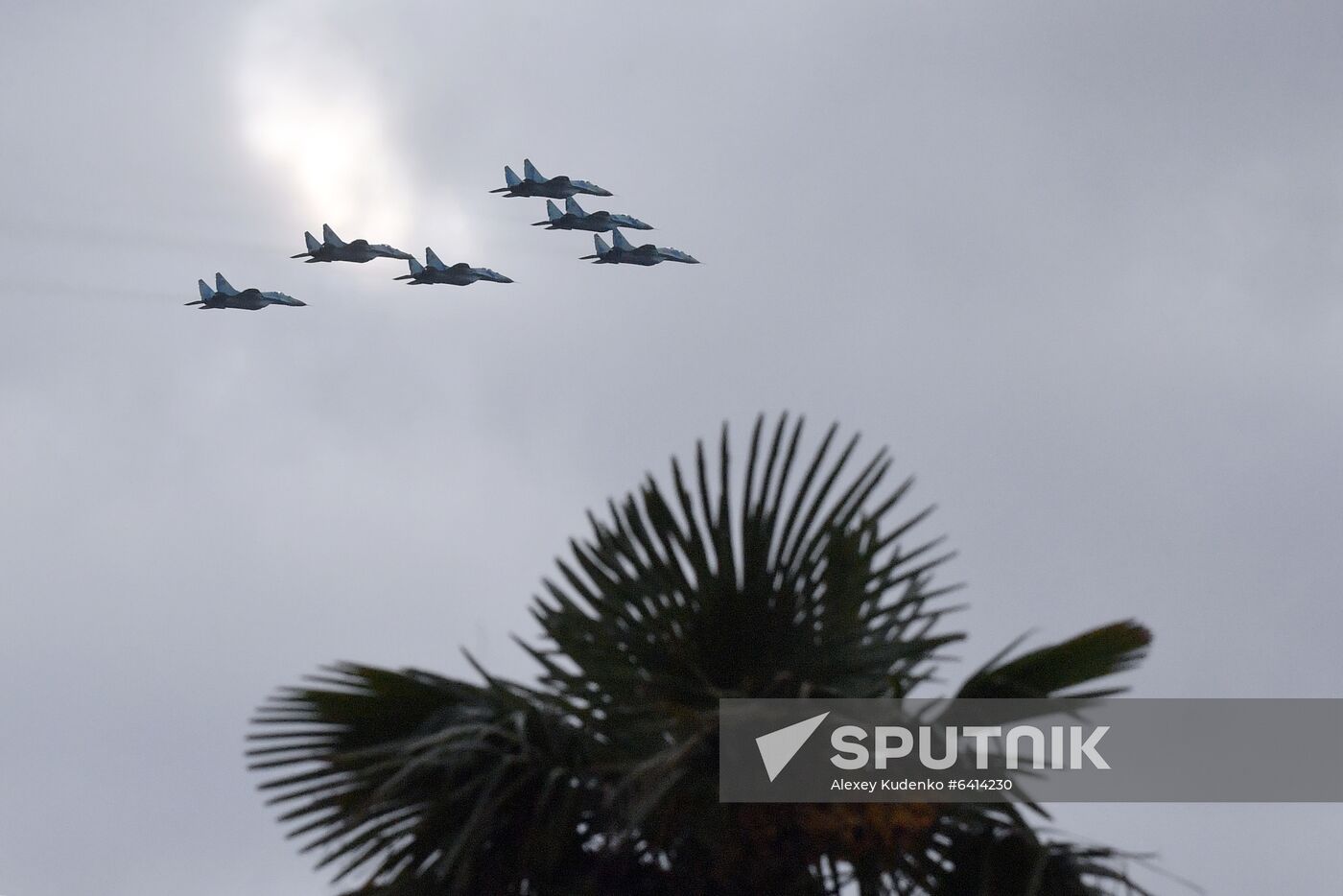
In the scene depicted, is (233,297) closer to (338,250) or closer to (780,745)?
(338,250)

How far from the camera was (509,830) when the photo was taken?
9336 millimetres

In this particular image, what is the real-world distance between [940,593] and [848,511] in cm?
58

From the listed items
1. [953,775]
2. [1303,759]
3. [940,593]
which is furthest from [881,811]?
[1303,759]

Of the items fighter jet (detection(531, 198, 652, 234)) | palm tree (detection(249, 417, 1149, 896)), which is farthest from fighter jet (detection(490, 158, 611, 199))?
palm tree (detection(249, 417, 1149, 896))

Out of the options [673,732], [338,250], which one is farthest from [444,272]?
[673,732]

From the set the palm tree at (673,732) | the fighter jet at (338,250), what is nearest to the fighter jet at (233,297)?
the fighter jet at (338,250)

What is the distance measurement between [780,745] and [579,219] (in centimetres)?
6531

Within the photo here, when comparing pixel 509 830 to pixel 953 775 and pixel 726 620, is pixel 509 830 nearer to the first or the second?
pixel 726 620

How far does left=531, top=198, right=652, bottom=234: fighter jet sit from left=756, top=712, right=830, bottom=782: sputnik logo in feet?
210

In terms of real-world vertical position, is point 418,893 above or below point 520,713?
below

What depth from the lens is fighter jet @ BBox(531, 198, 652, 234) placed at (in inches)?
2881

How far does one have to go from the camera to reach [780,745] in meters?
9.03

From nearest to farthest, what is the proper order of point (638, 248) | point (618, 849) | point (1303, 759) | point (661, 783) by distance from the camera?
point (661, 783) < point (618, 849) < point (1303, 759) < point (638, 248)

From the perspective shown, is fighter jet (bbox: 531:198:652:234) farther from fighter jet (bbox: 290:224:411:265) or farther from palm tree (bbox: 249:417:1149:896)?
palm tree (bbox: 249:417:1149:896)
